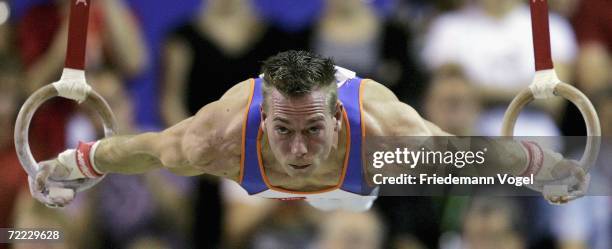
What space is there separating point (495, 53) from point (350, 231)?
51.5 inches

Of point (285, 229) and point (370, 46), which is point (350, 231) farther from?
point (370, 46)

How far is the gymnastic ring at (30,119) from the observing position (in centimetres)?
390

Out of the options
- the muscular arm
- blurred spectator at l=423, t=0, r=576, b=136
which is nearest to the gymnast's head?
the muscular arm

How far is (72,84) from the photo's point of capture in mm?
3854

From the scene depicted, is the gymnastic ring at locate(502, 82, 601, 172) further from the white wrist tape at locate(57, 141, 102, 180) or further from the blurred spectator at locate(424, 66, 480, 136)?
the white wrist tape at locate(57, 141, 102, 180)

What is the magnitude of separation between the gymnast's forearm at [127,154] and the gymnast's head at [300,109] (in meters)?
0.68

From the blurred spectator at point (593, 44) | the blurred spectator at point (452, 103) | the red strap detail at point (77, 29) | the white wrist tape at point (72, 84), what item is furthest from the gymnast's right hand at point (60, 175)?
the blurred spectator at point (593, 44)

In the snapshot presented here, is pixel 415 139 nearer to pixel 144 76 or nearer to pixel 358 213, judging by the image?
pixel 358 213

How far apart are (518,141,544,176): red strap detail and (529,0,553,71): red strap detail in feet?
1.22

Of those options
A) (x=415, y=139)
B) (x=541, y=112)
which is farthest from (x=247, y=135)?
(x=541, y=112)

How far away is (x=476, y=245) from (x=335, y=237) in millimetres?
770

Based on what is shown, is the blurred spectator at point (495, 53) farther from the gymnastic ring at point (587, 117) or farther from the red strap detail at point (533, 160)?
the gymnastic ring at point (587, 117)

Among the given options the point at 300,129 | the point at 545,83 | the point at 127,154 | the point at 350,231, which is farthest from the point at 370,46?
the point at 127,154

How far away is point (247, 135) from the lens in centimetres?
372
